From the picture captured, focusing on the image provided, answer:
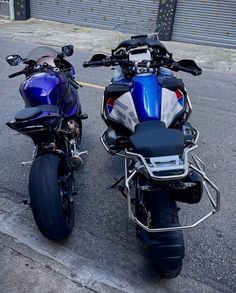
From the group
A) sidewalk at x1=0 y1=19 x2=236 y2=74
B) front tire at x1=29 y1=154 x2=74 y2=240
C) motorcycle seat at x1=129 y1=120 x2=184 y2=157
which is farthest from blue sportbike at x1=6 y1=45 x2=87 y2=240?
sidewalk at x1=0 y1=19 x2=236 y2=74

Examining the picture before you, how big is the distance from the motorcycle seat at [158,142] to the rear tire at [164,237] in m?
0.41

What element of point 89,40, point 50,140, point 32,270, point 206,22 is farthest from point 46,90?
point 206,22

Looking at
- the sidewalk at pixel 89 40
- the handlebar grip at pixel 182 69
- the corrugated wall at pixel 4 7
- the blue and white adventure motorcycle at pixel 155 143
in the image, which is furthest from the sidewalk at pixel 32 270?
the corrugated wall at pixel 4 7

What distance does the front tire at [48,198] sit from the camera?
96.9 inches

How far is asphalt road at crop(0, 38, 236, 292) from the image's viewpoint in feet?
8.16

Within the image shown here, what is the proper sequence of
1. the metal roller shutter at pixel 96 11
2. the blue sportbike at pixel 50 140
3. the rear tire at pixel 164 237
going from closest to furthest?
the rear tire at pixel 164 237
the blue sportbike at pixel 50 140
the metal roller shutter at pixel 96 11

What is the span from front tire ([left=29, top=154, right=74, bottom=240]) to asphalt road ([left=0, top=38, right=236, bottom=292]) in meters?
0.25

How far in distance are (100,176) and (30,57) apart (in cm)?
138

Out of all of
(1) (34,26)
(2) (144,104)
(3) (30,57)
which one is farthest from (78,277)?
(1) (34,26)

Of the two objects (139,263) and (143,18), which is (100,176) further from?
(143,18)

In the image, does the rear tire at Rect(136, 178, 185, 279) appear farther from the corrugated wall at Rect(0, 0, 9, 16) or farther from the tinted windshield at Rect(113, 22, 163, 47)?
the corrugated wall at Rect(0, 0, 9, 16)

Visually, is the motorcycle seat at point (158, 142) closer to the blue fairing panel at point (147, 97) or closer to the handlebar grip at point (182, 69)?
the blue fairing panel at point (147, 97)

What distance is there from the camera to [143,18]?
387 inches

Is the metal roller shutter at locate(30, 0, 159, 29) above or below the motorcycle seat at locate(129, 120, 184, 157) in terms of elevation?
below
